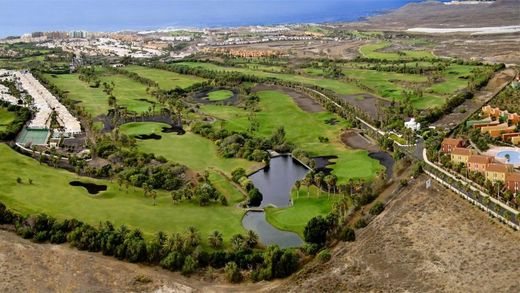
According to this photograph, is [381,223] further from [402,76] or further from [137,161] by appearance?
[402,76]

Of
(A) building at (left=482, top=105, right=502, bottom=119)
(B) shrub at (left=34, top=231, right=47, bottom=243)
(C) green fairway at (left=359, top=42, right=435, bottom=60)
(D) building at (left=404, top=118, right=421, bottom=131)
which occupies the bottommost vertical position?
(B) shrub at (left=34, top=231, right=47, bottom=243)

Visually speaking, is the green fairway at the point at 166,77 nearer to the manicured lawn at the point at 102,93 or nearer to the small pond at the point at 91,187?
the manicured lawn at the point at 102,93

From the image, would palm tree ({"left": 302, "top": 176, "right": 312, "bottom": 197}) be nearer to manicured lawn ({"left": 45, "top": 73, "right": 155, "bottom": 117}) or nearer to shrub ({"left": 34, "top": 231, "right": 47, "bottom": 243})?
shrub ({"left": 34, "top": 231, "right": 47, "bottom": 243})

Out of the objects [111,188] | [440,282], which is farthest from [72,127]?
[440,282]

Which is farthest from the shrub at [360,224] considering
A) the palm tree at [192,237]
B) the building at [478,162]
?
the building at [478,162]

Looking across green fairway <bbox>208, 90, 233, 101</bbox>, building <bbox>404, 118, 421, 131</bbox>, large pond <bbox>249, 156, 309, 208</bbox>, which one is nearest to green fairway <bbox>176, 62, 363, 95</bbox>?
green fairway <bbox>208, 90, 233, 101</bbox>

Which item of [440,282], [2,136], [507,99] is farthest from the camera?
[507,99]
